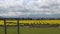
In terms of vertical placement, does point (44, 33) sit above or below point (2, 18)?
below

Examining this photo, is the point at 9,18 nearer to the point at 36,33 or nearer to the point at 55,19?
the point at 55,19

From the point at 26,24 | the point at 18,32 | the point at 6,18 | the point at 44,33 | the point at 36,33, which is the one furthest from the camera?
the point at 44,33

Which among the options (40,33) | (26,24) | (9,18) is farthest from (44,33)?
(9,18)

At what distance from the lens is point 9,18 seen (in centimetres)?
321

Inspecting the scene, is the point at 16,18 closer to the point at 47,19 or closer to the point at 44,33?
the point at 47,19

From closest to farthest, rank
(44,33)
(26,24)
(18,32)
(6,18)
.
Answer: (6,18) → (18,32) → (26,24) → (44,33)

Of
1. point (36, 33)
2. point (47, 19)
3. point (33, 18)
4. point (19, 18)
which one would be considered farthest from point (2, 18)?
point (36, 33)

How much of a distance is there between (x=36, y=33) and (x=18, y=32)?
81.2 inches

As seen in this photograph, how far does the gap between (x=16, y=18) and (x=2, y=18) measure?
282 mm

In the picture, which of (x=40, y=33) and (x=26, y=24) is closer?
(x=26, y=24)

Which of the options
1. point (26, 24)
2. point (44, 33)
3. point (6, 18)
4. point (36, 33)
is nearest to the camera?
point (6, 18)

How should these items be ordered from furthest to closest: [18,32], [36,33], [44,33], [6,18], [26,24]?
[44,33], [36,33], [26,24], [18,32], [6,18]

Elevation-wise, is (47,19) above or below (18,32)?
above

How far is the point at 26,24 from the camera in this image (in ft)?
12.8
